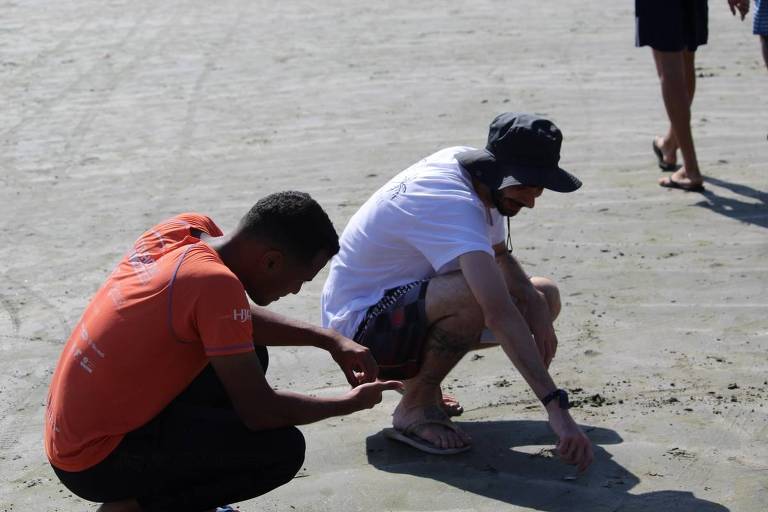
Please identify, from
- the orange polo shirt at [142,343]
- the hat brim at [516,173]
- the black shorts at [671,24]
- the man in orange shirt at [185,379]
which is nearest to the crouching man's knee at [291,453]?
the man in orange shirt at [185,379]

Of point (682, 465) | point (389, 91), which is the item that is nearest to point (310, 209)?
point (682, 465)

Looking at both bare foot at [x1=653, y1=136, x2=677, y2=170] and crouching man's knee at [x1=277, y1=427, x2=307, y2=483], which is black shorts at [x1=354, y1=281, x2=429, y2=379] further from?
bare foot at [x1=653, y1=136, x2=677, y2=170]

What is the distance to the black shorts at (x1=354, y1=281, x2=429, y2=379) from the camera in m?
3.69

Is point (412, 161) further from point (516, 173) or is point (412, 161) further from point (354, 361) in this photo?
point (354, 361)

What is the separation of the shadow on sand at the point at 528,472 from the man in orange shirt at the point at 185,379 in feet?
1.90

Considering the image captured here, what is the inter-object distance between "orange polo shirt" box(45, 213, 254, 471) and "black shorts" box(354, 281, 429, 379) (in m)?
0.86

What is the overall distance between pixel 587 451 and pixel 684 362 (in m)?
1.20

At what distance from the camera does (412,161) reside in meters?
6.98

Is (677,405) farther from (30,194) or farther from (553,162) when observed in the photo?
(30,194)

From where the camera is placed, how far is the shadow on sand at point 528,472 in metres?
3.33

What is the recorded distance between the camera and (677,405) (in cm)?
392

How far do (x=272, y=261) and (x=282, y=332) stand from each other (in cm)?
44

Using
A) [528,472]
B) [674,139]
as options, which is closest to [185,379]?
[528,472]

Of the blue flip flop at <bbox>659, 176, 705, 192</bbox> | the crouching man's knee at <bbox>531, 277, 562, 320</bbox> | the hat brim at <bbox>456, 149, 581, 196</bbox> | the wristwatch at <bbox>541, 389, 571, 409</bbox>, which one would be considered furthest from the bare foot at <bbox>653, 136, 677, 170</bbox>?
the wristwatch at <bbox>541, 389, 571, 409</bbox>
